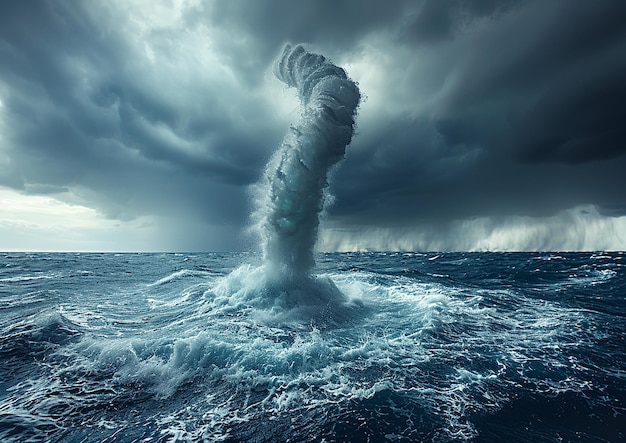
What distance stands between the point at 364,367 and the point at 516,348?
5.97 m

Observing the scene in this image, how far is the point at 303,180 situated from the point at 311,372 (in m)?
11.2

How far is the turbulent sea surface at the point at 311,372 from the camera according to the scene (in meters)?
5.94

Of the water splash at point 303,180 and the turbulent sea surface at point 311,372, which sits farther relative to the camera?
the water splash at point 303,180

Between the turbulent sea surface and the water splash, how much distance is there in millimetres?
2381

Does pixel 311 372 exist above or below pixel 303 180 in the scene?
below

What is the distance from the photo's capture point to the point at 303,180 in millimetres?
17219

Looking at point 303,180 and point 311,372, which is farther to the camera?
point 303,180

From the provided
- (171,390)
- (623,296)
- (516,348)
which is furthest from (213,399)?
(623,296)

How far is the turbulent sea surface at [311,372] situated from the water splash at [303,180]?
93.8 inches

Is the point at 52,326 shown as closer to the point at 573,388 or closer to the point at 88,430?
the point at 88,430

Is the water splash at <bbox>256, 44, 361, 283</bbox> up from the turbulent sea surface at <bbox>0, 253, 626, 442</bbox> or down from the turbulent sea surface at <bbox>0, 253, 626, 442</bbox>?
up

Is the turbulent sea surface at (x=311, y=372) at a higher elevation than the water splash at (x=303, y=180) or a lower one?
lower

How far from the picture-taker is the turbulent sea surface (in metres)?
5.94

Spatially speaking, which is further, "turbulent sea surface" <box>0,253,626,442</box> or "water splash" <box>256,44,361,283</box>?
"water splash" <box>256,44,361,283</box>
